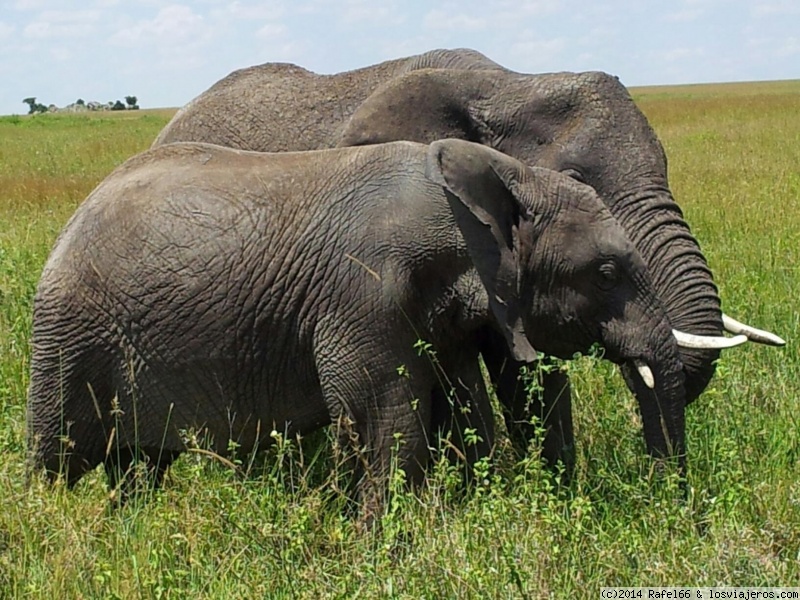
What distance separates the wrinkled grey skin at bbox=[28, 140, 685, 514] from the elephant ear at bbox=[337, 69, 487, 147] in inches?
44.0

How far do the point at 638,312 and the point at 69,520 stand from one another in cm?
219

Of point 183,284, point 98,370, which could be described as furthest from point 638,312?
point 98,370

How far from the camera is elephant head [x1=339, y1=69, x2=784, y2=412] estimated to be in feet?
16.6

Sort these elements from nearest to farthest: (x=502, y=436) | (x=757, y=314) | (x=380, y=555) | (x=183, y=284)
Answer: (x=380, y=555)
(x=183, y=284)
(x=502, y=436)
(x=757, y=314)

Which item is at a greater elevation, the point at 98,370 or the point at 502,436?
the point at 98,370

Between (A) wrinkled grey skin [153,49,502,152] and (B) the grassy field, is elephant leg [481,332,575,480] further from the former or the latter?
(A) wrinkled grey skin [153,49,502,152]

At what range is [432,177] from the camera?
4.39 meters

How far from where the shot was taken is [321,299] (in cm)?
450

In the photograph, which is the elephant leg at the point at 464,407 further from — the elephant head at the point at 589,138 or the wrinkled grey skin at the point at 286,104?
the wrinkled grey skin at the point at 286,104

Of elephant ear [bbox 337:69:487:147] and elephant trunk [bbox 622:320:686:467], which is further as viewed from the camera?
elephant ear [bbox 337:69:487:147]

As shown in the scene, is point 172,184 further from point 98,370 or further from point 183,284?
point 98,370

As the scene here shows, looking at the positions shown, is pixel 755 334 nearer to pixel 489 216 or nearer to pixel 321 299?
pixel 489 216

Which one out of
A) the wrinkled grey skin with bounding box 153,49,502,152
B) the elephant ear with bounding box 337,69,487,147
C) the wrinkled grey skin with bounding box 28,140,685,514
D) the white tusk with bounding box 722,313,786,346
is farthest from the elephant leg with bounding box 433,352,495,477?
the wrinkled grey skin with bounding box 153,49,502,152

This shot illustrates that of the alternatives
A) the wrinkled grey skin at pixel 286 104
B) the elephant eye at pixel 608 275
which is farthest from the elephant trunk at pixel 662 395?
the wrinkled grey skin at pixel 286 104
